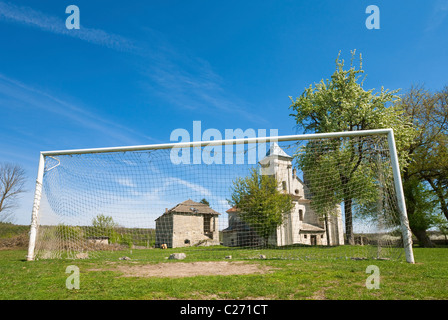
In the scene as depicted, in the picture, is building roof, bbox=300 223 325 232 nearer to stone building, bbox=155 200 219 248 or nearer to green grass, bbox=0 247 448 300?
stone building, bbox=155 200 219 248

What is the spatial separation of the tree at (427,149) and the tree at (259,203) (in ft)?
38.3

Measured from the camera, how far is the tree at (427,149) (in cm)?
2398

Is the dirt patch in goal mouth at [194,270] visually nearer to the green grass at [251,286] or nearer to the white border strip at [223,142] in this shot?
the green grass at [251,286]

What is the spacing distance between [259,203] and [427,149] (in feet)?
54.4

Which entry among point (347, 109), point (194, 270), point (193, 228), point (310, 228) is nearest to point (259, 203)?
point (347, 109)

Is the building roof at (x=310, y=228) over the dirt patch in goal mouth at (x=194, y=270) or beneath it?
beneath

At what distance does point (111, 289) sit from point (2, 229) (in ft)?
104

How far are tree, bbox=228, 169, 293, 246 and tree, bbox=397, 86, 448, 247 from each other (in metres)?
11.7

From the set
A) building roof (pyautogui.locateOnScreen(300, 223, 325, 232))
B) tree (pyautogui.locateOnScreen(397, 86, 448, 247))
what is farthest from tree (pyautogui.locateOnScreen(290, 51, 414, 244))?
building roof (pyautogui.locateOnScreen(300, 223, 325, 232))

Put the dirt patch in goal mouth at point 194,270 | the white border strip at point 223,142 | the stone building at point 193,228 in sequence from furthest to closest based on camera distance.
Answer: the stone building at point 193,228 → the white border strip at point 223,142 → the dirt patch in goal mouth at point 194,270

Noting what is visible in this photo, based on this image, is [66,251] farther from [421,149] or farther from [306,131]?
[421,149]

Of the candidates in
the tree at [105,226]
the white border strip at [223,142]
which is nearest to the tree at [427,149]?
the white border strip at [223,142]

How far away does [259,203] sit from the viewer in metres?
20.1

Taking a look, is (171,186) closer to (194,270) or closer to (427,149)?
(194,270)
